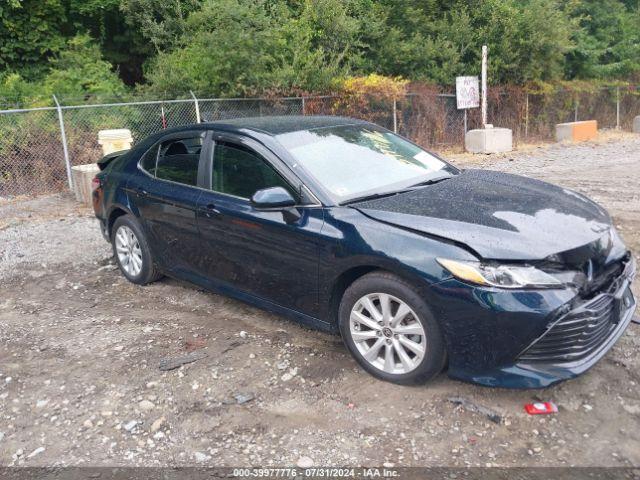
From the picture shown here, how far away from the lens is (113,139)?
425 inches

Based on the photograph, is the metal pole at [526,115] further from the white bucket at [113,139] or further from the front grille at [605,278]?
the front grille at [605,278]

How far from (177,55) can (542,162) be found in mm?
9141

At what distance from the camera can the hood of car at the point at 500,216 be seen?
11.1 ft

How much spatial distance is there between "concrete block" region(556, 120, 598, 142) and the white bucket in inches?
547

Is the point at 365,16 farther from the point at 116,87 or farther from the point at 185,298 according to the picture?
the point at 185,298

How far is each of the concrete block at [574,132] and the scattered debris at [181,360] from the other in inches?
680

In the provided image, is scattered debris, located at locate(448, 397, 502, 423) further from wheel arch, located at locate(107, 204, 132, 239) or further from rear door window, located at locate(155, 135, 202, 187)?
wheel arch, located at locate(107, 204, 132, 239)

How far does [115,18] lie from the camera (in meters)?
17.6

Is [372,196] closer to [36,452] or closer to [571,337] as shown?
[571,337]

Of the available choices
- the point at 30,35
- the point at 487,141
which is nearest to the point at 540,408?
the point at 487,141

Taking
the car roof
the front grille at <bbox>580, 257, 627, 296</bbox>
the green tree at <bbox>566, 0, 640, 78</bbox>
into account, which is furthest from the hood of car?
the green tree at <bbox>566, 0, 640, 78</bbox>

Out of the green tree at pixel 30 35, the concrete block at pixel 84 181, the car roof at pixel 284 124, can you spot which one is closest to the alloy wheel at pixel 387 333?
the car roof at pixel 284 124

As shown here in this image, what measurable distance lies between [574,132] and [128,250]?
16.7 m

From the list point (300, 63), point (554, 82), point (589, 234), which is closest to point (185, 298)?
point (589, 234)
